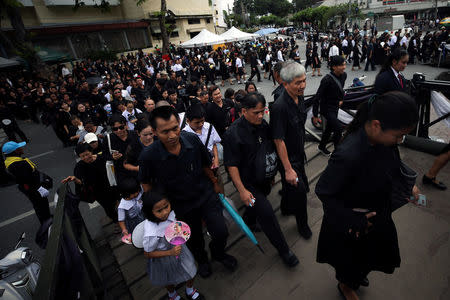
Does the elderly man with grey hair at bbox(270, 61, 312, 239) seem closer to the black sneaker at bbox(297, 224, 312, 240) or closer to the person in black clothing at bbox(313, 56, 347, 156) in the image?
the black sneaker at bbox(297, 224, 312, 240)

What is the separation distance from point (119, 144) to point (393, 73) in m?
4.36

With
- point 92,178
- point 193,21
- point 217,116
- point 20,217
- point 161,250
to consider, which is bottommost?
point 20,217

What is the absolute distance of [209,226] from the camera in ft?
7.80

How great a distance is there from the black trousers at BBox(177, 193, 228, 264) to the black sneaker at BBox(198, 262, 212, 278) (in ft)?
0.14

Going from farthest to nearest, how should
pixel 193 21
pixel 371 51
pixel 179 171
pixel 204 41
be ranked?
pixel 193 21
pixel 204 41
pixel 371 51
pixel 179 171

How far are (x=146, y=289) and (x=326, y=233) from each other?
199 centimetres

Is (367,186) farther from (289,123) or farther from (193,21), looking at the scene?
(193,21)

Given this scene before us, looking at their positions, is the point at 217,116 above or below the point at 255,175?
above

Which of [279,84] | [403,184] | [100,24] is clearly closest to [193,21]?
[100,24]

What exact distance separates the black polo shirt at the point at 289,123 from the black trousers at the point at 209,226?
101 centimetres

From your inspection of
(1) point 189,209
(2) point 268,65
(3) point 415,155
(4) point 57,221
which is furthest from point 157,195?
(2) point 268,65

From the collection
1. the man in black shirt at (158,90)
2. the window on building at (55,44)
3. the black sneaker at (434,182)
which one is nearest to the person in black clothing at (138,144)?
the man in black shirt at (158,90)

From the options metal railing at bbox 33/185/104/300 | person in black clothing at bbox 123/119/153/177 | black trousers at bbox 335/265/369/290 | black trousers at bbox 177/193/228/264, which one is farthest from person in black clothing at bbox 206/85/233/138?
black trousers at bbox 335/265/369/290

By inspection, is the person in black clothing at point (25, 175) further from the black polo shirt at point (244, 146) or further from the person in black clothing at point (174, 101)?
the black polo shirt at point (244, 146)
